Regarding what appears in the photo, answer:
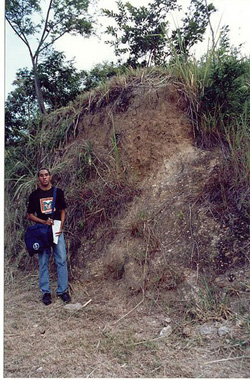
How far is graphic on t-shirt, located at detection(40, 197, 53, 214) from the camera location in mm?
3365

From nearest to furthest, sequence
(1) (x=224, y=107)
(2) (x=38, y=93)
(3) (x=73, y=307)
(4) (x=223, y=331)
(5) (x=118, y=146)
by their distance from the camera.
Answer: (4) (x=223, y=331), (3) (x=73, y=307), (1) (x=224, y=107), (5) (x=118, y=146), (2) (x=38, y=93)

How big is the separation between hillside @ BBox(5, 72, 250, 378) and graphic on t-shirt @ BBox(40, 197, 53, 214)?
808mm

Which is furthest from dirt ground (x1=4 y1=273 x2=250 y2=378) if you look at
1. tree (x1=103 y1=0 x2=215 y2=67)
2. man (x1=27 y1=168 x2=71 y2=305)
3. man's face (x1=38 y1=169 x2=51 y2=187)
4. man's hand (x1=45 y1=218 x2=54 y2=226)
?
tree (x1=103 y1=0 x2=215 y2=67)

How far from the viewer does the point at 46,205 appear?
3.38m

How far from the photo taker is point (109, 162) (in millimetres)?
4355

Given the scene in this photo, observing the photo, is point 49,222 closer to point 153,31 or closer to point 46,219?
point 46,219

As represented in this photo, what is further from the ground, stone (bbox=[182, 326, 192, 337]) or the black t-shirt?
the black t-shirt

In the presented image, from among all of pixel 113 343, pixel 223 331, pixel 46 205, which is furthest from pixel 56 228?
pixel 223 331

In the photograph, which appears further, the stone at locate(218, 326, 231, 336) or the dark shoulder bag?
the dark shoulder bag

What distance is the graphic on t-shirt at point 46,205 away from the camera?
337 centimetres

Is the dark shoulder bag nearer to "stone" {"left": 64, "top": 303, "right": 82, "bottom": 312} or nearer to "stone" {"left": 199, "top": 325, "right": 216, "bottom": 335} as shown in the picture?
"stone" {"left": 64, "top": 303, "right": 82, "bottom": 312}

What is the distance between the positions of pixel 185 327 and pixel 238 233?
104cm

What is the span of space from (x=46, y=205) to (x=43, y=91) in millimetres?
3717

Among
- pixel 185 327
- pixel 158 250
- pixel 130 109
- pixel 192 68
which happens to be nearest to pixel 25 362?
pixel 185 327
